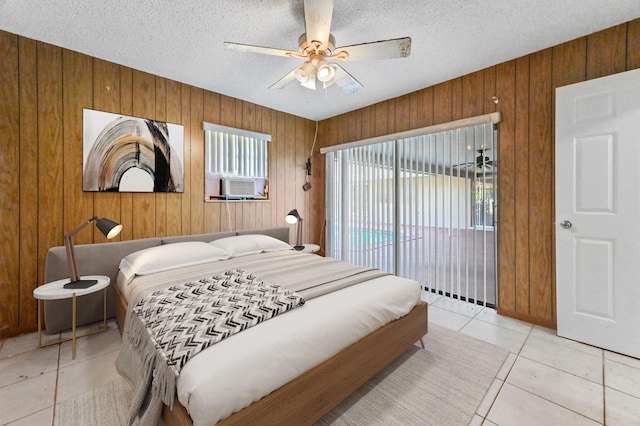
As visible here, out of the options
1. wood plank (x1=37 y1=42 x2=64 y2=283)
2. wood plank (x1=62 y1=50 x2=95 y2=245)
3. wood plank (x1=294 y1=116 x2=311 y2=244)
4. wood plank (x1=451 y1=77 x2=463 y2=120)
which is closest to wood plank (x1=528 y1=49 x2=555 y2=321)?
wood plank (x1=451 y1=77 x2=463 y2=120)

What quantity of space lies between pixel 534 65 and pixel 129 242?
430cm

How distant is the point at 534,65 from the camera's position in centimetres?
256

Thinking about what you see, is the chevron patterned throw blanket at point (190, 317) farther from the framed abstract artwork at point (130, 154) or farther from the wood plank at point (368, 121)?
the wood plank at point (368, 121)

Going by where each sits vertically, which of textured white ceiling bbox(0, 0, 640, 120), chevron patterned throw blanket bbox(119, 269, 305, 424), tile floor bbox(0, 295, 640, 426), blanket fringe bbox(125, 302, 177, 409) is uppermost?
textured white ceiling bbox(0, 0, 640, 120)

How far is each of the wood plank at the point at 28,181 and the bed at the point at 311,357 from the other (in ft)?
2.82

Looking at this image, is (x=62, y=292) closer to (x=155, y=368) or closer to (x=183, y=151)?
(x=155, y=368)

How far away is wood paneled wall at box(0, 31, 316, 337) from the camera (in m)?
2.28

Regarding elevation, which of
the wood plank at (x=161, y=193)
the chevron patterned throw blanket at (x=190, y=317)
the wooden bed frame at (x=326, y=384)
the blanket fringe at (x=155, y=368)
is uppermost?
the wood plank at (x=161, y=193)

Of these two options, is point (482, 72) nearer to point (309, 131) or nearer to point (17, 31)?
point (309, 131)

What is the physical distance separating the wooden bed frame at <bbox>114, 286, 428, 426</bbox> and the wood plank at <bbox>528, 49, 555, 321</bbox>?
1.46 m

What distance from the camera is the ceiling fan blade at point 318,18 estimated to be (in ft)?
5.18

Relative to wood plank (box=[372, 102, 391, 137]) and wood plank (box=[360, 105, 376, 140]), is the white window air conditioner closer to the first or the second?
wood plank (box=[360, 105, 376, 140])

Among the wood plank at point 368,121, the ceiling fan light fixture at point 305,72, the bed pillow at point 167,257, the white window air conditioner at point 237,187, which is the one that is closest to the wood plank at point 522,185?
the wood plank at point 368,121

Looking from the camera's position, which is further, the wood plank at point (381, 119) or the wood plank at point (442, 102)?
the wood plank at point (381, 119)
